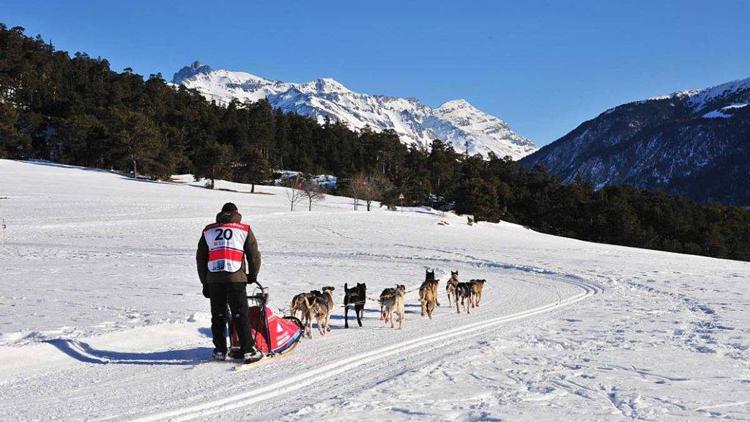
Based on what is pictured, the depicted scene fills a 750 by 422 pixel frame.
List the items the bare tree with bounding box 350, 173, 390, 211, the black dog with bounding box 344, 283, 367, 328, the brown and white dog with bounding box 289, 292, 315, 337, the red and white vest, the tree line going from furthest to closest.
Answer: the tree line, the bare tree with bounding box 350, 173, 390, 211, the black dog with bounding box 344, 283, 367, 328, the brown and white dog with bounding box 289, 292, 315, 337, the red and white vest

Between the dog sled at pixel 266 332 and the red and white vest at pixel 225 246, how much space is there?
503 mm

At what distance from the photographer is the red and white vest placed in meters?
6.94

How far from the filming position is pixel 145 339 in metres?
8.51

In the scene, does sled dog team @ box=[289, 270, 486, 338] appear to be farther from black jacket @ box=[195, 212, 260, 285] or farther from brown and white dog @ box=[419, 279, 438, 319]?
black jacket @ box=[195, 212, 260, 285]

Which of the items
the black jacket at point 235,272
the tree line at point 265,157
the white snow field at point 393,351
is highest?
the tree line at point 265,157

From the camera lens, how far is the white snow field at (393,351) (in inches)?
215

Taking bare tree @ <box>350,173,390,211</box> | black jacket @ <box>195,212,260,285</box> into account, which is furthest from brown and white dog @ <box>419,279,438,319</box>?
bare tree @ <box>350,173,390,211</box>

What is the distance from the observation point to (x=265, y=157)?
10181 centimetres

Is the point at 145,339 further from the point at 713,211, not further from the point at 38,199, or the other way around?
the point at 713,211

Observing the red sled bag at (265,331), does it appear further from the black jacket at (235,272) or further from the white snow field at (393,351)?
the black jacket at (235,272)

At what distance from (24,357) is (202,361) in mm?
2321

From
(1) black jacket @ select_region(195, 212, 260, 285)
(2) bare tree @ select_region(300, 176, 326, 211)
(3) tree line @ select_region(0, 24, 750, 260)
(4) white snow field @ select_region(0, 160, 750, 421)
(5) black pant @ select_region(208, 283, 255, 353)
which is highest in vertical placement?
(3) tree line @ select_region(0, 24, 750, 260)

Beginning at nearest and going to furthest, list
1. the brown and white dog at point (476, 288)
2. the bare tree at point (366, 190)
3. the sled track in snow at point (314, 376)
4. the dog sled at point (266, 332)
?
1. the sled track in snow at point (314, 376)
2. the dog sled at point (266, 332)
3. the brown and white dog at point (476, 288)
4. the bare tree at point (366, 190)

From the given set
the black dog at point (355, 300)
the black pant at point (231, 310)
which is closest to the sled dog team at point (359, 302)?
the black dog at point (355, 300)
